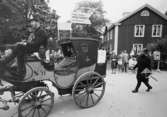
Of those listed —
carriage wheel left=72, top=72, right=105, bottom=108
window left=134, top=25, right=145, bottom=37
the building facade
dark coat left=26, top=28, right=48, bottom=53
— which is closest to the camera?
dark coat left=26, top=28, right=48, bottom=53

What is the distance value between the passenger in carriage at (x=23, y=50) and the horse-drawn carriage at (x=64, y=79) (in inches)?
5.3

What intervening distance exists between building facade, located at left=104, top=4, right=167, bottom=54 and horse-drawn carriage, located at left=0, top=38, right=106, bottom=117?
52.1 feet

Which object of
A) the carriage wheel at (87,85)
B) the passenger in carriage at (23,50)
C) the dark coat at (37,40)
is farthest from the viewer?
the carriage wheel at (87,85)

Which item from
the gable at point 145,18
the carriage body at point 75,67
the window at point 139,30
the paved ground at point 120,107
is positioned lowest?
the paved ground at point 120,107

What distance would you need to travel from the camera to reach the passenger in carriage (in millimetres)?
2818

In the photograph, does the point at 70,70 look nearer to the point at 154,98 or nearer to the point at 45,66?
the point at 45,66

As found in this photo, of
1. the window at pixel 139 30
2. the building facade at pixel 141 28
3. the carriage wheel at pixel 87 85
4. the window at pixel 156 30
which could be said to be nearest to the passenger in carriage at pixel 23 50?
the carriage wheel at pixel 87 85

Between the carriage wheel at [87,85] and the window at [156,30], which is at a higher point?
the window at [156,30]

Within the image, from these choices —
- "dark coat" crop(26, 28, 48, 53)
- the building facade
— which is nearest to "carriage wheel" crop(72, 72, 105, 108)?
"dark coat" crop(26, 28, 48, 53)

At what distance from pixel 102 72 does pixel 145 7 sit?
59.7ft

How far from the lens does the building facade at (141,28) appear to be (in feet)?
61.5

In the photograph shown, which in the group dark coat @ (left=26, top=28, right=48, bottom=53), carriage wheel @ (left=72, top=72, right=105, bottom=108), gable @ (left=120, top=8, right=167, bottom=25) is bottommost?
carriage wheel @ (left=72, top=72, right=105, bottom=108)

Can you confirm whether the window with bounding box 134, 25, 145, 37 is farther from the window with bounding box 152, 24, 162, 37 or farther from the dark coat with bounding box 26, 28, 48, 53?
the dark coat with bounding box 26, 28, 48, 53

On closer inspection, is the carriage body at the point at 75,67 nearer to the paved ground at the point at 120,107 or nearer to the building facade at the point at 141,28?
the paved ground at the point at 120,107
